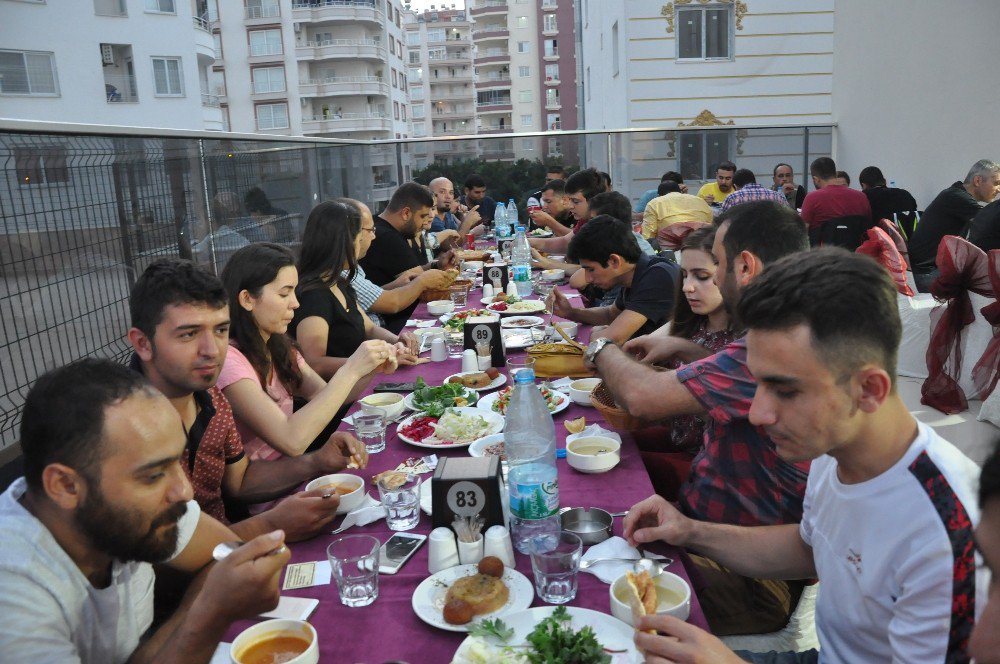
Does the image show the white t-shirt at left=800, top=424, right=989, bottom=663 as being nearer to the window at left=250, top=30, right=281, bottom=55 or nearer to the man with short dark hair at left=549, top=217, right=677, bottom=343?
the man with short dark hair at left=549, top=217, right=677, bottom=343

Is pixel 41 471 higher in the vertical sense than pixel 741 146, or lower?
lower

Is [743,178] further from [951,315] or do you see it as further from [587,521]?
[587,521]

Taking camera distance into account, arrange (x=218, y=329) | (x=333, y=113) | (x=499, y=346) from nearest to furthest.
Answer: (x=218, y=329)
(x=499, y=346)
(x=333, y=113)

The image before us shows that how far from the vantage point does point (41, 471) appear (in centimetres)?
146

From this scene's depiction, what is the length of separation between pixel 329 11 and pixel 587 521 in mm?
52344

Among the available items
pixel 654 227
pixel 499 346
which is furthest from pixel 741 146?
pixel 499 346

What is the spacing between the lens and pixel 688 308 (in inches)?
127

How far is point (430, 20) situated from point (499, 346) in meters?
83.3

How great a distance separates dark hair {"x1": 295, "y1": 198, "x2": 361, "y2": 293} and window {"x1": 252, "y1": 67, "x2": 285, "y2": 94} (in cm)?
4888

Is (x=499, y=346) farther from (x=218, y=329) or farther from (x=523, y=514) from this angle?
(x=523, y=514)

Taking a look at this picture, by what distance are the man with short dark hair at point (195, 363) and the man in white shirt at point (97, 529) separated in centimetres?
61

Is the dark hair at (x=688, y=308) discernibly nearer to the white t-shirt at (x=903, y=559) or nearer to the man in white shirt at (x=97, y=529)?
the white t-shirt at (x=903, y=559)

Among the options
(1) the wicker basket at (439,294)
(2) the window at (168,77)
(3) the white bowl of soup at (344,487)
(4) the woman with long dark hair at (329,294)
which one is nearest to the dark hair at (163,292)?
(3) the white bowl of soup at (344,487)

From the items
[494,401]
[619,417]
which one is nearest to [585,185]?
[494,401]
